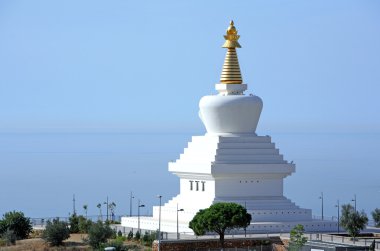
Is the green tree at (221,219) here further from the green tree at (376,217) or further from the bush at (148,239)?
the green tree at (376,217)

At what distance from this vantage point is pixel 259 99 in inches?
2180

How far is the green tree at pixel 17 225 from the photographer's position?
2032 inches

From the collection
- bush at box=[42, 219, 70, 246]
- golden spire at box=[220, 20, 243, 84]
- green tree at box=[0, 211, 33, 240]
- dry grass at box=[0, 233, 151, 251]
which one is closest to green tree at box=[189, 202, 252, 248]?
dry grass at box=[0, 233, 151, 251]

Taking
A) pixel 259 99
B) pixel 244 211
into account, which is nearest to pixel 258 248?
pixel 244 211

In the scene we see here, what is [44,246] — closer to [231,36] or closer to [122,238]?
[122,238]

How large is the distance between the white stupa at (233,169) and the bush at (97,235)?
12.9 ft

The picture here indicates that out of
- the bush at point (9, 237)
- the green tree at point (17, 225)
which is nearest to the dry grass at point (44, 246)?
the bush at point (9, 237)

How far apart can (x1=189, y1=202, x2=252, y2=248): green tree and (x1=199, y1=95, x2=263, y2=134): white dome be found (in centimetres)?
665

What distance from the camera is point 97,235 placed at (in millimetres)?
48000

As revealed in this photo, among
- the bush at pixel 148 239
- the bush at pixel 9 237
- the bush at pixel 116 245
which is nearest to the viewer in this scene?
the bush at pixel 116 245

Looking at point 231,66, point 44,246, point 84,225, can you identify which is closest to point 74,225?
point 84,225

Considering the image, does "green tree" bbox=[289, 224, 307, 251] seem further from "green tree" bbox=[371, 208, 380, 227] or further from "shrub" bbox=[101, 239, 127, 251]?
"green tree" bbox=[371, 208, 380, 227]

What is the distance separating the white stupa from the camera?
5250cm

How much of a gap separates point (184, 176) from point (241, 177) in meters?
2.40
